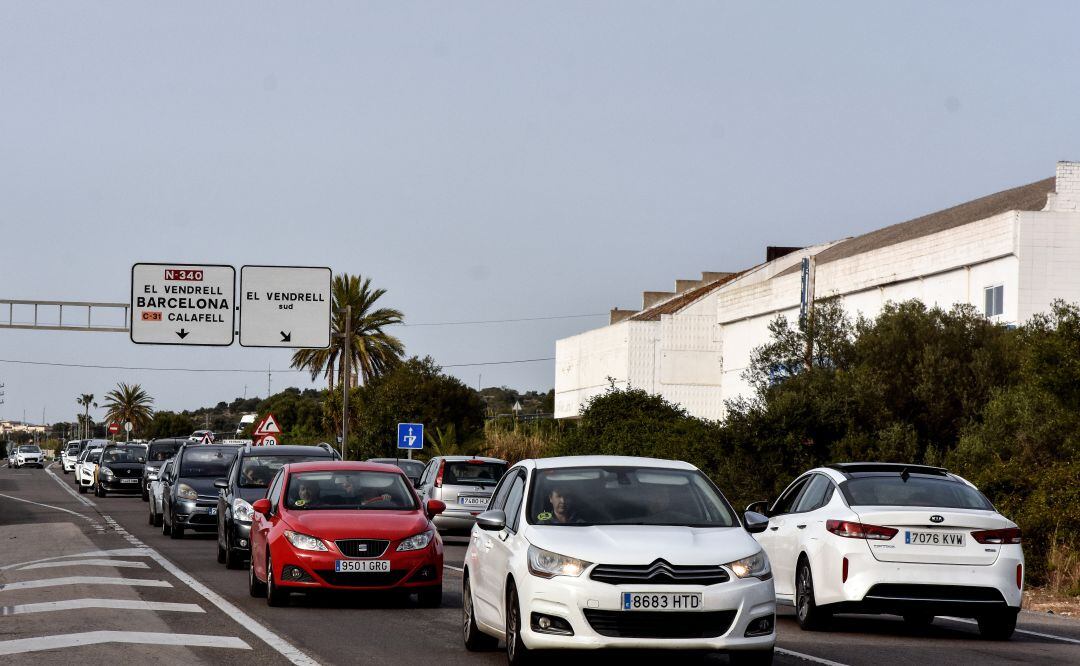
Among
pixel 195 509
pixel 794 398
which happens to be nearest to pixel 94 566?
pixel 195 509

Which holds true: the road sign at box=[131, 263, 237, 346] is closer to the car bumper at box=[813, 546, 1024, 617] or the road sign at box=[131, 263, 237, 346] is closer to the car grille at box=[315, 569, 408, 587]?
the car grille at box=[315, 569, 408, 587]

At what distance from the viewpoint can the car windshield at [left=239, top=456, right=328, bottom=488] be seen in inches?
874

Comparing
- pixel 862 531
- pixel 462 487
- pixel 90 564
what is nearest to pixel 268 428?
pixel 462 487

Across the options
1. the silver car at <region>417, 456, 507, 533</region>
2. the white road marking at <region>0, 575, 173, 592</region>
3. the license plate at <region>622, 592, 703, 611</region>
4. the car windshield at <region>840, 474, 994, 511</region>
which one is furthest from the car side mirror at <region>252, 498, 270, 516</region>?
the silver car at <region>417, 456, 507, 533</region>

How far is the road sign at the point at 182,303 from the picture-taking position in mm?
40531

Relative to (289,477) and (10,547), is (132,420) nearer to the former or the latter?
(10,547)

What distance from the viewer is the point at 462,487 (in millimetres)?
30578

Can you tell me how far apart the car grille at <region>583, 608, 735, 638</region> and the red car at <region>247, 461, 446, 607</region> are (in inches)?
235

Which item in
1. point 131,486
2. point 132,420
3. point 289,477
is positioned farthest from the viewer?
point 132,420

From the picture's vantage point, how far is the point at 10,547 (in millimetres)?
25812

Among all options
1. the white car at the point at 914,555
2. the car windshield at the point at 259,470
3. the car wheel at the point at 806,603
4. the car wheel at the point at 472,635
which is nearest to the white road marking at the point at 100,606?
the car wheel at the point at 472,635

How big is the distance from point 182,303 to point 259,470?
19365 millimetres

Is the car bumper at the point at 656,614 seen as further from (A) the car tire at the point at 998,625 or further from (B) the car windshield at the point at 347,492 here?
(B) the car windshield at the point at 347,492

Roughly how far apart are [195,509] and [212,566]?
23.4 ft
